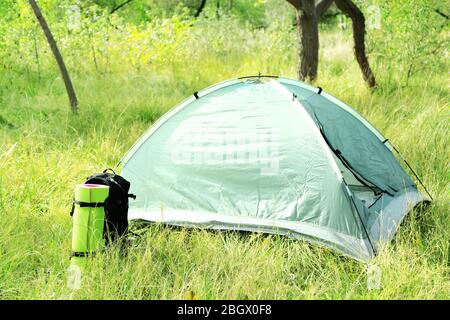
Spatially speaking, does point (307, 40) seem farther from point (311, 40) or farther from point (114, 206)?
point (114, 206)

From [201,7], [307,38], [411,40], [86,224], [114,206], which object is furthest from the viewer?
[201,7]

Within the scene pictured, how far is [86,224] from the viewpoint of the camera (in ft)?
10.7

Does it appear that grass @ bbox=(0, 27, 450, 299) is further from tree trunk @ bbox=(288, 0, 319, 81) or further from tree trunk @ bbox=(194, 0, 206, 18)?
tree trunk @ bbox=(194, 0, 206, 18)

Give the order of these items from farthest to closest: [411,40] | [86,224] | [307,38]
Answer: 1. [411,40]
2. [307,38]
3. [86,224]

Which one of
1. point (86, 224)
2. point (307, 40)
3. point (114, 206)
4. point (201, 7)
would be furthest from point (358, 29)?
point (201, 7)

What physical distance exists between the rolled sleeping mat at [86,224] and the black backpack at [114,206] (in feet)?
0.22

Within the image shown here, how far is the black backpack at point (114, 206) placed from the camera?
11.1ft

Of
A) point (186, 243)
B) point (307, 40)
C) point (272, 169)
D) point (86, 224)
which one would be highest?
Result: point (307, 40)

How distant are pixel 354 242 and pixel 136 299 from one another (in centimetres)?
131

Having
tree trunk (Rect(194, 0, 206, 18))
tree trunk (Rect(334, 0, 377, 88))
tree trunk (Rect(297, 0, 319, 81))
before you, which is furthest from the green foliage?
tree trunk (Rect(194, 0, 206, 18))

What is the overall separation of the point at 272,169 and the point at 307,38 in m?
3.50

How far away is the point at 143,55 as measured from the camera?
8938mm

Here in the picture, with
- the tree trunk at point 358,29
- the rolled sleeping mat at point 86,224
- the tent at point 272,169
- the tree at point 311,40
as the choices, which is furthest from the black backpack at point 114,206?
the tree trunk at point 358,29
